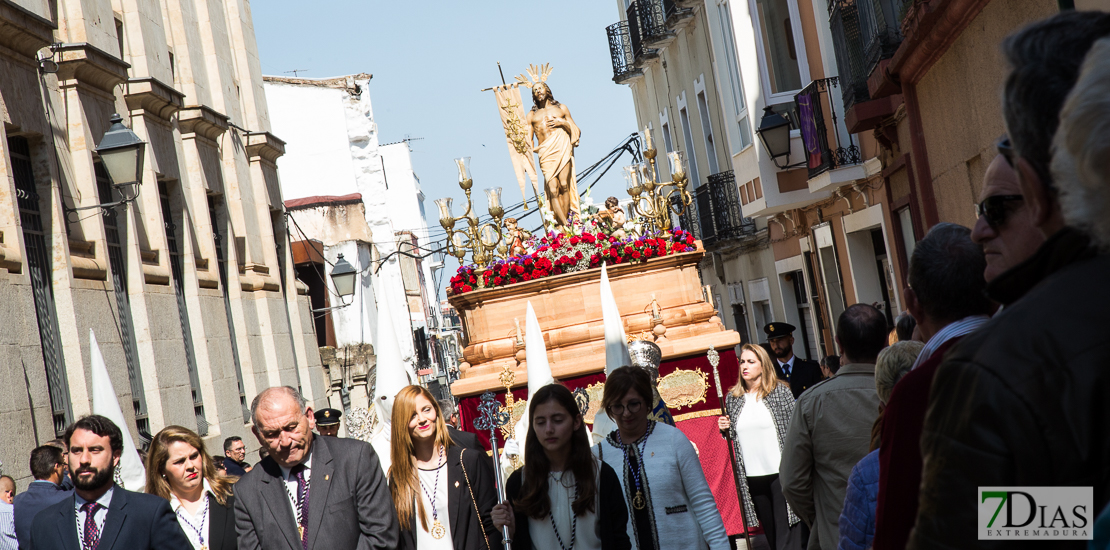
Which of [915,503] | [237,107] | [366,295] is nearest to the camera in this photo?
[915,503]

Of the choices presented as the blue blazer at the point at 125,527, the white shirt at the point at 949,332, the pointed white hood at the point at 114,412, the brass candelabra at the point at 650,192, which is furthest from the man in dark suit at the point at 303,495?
the brass candelabra at the point at 650,192

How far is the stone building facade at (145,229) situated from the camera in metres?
10.0

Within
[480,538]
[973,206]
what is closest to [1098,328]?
[480,538]

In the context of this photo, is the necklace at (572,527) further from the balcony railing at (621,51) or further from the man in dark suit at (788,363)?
the balcony railing at (621,51)

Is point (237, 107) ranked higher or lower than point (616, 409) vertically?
higher

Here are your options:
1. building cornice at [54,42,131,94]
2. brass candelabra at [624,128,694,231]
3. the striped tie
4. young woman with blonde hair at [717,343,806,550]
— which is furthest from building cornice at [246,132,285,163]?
the striped tie

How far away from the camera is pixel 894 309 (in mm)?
14852

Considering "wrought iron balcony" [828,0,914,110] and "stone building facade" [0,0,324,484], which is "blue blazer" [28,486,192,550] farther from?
"wrought iron balcony" [828,0,914,110]

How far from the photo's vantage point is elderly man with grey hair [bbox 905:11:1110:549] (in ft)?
4.11

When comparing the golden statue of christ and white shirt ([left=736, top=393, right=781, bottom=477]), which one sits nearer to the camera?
white shirt ([left=736, top=393, right=781, bottom=477])

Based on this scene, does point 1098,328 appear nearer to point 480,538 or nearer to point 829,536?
point 829,536

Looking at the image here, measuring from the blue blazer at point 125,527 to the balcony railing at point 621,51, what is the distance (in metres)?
25.8

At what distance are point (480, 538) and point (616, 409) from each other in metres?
0.90

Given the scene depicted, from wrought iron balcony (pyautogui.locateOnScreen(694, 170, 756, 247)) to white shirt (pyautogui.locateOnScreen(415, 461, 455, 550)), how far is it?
16.8 meters
